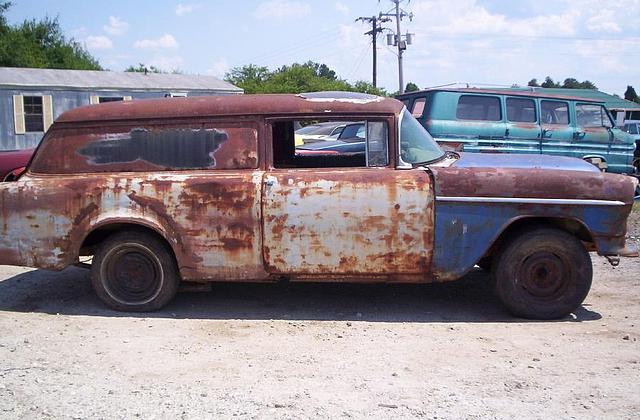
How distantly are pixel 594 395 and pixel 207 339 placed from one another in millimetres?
2678

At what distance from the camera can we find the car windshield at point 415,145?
510 centimetres

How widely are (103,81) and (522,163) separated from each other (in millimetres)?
21402

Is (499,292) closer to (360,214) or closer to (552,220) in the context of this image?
(552,220)

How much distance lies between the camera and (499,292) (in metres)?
5.01

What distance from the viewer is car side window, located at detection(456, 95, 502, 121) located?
10.3m

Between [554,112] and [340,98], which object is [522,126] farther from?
[340,98]

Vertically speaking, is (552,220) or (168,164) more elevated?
(168,164)

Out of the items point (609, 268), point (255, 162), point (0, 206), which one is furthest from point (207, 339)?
point (609, 268)

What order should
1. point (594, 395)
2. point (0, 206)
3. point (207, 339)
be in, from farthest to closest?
point (0, 206)
point (207, 339)
point (594, 395)

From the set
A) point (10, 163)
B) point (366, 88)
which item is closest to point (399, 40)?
point (366, 88)

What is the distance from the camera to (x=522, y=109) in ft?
35.1

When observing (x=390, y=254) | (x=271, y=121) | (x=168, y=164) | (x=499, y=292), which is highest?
(x=271, y=121)

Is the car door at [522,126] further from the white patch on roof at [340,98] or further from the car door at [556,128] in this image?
the white patch on roof at [340,98]

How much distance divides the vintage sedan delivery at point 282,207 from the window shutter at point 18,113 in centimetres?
1823
